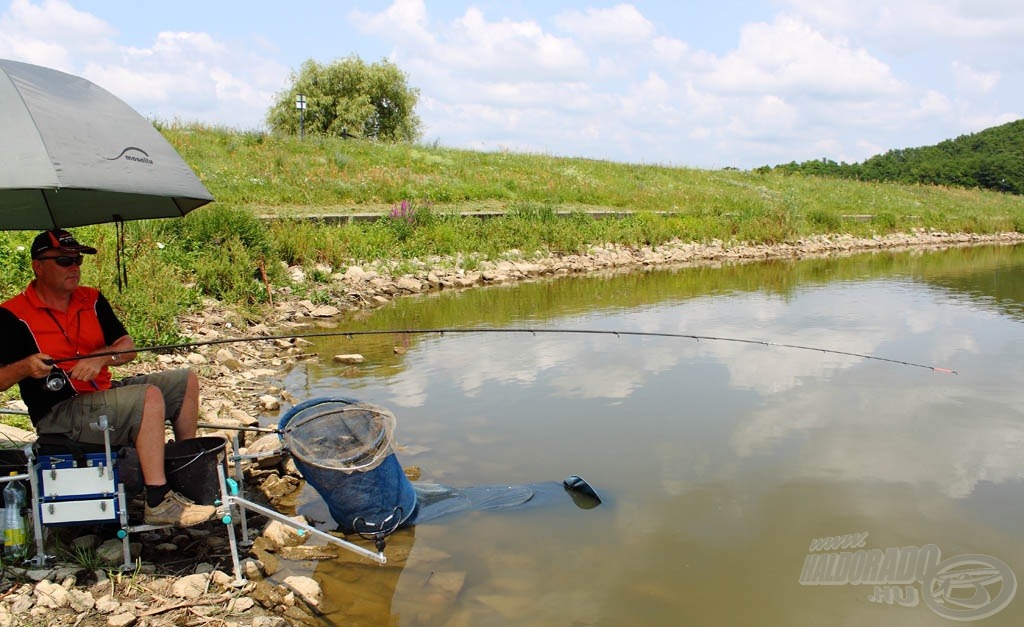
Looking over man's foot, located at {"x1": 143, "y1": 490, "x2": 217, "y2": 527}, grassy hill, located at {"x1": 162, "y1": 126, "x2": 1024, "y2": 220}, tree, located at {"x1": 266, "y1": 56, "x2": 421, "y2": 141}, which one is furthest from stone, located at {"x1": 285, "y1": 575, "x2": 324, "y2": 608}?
tree, located at {"x1": 266, "y1": 56, "x2": 421, "y2": 141}

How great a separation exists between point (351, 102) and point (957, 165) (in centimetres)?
4216

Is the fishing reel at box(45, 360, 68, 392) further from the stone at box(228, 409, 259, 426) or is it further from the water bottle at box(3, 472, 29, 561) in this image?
the stone at box(228, 409, 259, 426)

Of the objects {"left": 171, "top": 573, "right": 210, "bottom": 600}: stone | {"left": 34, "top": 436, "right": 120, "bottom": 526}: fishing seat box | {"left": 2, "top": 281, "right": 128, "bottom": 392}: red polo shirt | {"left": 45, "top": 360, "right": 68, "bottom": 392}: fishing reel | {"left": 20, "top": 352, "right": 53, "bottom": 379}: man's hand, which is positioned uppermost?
{"left": 2, "top": 281, "right": 128, "bottom": 392}: red polo shirt

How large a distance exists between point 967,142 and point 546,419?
78.2 meters

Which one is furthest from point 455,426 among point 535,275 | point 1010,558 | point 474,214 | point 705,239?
point 705,239

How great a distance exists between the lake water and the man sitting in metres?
1.01

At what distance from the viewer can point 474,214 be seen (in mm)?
18984

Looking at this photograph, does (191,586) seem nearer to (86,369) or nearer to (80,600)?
(80,600)

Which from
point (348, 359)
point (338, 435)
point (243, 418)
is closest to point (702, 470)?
point (338, 435)

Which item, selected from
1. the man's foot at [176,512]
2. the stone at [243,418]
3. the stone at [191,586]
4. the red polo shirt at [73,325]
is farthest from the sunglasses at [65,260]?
the stone at [243,418]

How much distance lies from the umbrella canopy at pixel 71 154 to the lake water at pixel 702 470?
214 cm

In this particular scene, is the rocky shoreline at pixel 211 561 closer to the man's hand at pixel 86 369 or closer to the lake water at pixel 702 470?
the lake water at pixel 702 470

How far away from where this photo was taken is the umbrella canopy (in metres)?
3.35

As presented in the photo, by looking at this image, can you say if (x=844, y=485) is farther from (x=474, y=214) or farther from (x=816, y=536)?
(x=474, y=214)
